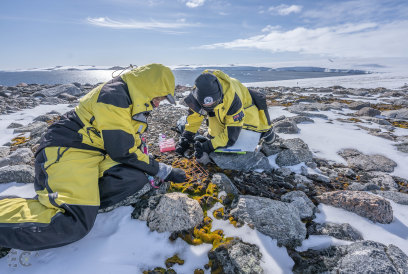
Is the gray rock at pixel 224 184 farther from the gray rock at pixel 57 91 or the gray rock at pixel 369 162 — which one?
the gray rock at pixel 57 91

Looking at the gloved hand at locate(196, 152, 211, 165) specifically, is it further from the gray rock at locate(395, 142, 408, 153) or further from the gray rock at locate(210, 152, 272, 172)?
the gray rock at locate(395, 142, 408, 153)

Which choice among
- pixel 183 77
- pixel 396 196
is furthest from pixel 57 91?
pixel 183 77

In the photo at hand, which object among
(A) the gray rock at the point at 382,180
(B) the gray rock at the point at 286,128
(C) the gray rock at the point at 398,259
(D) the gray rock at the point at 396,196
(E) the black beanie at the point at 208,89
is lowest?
(A) the gray rock at the point at 382,180

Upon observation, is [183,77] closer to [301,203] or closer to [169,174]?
[169,174]

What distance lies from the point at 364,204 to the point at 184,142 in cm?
283

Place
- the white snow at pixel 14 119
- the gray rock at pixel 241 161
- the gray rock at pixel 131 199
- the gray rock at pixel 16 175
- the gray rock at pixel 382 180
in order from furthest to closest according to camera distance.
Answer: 1. the white snow at pixel 14 119
2. the gray rock at pixel 241 161
3. the gray rock at pixel 382 180
4. the gray rock at pixel 16 175
5. the gray rock at pixel 131 199

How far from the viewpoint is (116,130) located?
2201mm

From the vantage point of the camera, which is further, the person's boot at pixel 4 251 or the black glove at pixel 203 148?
the black glove at pixel 203 148

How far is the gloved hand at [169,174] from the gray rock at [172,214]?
0.42 metres

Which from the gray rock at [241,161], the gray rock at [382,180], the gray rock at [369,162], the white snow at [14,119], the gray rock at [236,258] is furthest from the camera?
the white snow at [14,119]

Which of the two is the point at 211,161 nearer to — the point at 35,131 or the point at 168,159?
the point at 168,159

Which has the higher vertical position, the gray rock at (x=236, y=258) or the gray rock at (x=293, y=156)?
the gray rock at (x=293, y=156)

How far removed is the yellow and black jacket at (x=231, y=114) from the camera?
3.35 metres

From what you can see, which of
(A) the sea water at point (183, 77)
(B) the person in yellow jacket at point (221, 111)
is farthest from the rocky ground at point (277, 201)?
(A) the sea water at point (183, 77)
